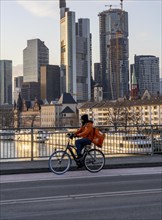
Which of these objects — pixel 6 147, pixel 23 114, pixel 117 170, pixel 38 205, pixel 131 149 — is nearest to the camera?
pixel 38 205

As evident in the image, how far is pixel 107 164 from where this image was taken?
50.3 ft

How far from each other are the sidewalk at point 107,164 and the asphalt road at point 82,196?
54 cm

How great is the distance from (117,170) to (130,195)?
4.98 m

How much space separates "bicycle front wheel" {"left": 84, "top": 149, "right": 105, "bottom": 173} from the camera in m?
13.7

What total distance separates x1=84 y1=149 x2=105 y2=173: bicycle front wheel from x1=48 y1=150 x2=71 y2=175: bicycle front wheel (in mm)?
564

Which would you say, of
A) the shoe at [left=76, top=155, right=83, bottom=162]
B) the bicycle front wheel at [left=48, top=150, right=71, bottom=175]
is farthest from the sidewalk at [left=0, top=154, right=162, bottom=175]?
the shoe at [left=76, top=155, right=83, bottom=162]

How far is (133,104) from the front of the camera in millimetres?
151250

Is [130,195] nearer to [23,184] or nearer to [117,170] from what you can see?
[23,184]

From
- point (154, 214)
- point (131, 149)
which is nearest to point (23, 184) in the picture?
point (154, 214)

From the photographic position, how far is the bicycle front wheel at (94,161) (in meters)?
13.7

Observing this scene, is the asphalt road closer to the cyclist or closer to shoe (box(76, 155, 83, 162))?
shoe (box(76, 155, 83, 162))

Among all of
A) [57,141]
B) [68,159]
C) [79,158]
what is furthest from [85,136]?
[57,141]

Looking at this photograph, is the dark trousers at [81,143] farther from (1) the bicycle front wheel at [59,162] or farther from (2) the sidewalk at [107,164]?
(2) the sidewalk at [107,164]

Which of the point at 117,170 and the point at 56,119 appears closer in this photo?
the point at 117,170
